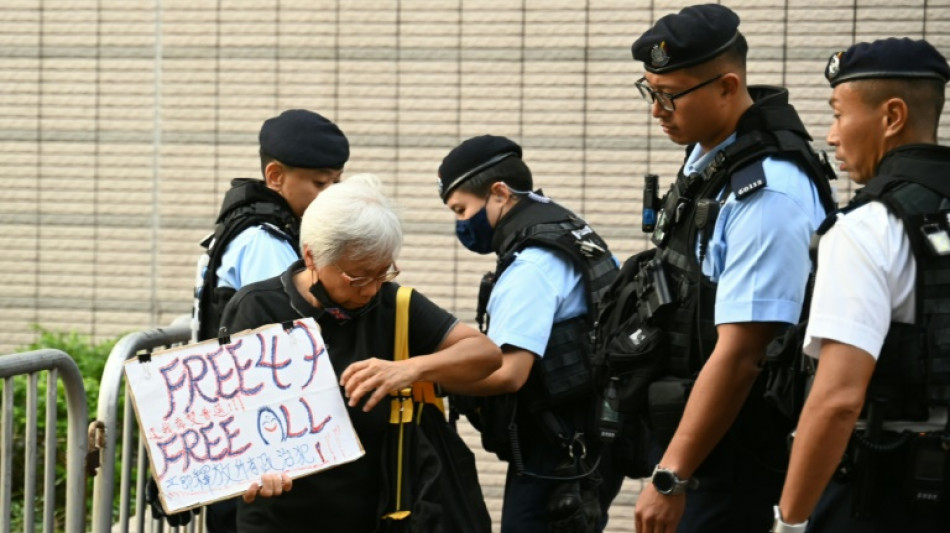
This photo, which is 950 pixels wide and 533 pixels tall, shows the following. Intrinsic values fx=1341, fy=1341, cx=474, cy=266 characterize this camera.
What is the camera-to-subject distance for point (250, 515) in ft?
11.2

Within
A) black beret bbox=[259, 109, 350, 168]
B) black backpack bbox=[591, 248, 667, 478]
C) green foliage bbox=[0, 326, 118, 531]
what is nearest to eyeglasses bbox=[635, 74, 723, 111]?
black backpack bbox=[591, 248, 667, 478]

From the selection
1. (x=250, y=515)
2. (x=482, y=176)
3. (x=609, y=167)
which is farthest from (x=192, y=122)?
(x=250, y=515)

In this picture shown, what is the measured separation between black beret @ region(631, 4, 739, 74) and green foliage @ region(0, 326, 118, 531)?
3497 mm

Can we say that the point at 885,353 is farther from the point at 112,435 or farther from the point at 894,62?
the point at 112,435

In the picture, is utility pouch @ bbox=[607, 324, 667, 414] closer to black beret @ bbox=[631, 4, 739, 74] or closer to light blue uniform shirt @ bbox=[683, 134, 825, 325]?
light blue uniform shirt @ bbox=[683, 134, 825, 325]

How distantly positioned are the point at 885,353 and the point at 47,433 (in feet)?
9.04

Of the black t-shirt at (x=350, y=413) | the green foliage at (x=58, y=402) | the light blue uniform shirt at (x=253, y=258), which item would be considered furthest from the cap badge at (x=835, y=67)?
the green foliage at (x=58, y=402)

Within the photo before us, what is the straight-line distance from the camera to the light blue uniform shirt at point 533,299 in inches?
163

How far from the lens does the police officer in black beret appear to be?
169 inches

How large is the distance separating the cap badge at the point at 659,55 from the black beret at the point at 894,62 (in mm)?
566

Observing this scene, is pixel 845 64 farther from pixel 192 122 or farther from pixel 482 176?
pixel 192 122

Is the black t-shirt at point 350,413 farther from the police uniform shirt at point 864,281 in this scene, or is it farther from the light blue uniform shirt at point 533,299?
the police uniform shirt at point 864,281

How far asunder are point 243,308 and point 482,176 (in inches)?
51.2

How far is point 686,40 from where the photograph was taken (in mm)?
3498
